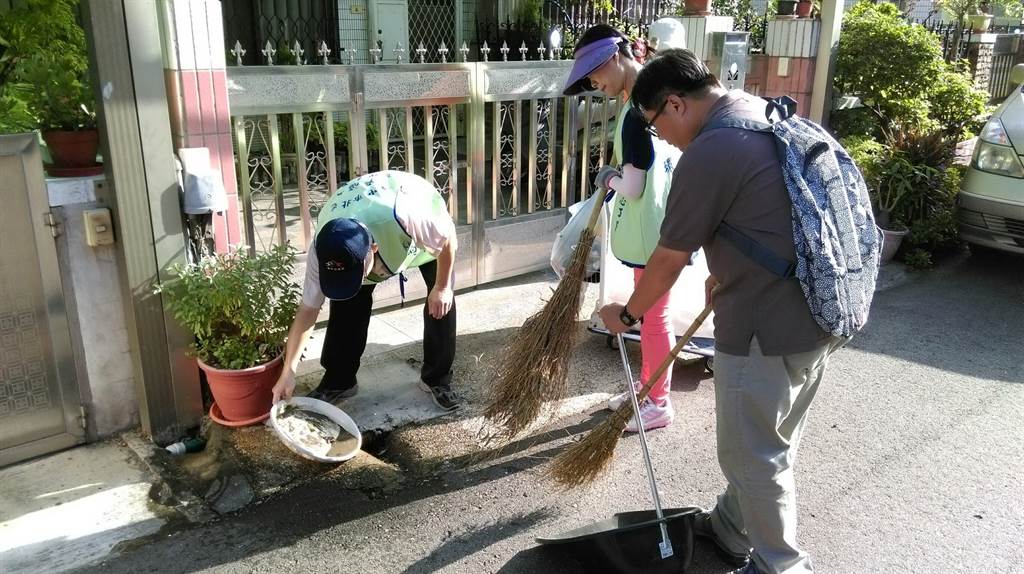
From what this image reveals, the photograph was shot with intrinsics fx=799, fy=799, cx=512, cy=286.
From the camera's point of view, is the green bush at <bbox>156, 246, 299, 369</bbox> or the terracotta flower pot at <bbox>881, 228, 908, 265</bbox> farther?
the terracotta flower pot at <bbox>881, 228, 908, 265</bbox>

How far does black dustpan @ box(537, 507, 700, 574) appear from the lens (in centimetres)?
280

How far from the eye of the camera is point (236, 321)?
11.8 ft

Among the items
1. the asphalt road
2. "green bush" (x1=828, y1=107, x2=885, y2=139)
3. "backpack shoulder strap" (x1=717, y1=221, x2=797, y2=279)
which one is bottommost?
the asphalt road

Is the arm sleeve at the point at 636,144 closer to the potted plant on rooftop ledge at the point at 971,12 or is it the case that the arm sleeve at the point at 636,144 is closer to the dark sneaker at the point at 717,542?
the dark sneaker at the point at 717,542

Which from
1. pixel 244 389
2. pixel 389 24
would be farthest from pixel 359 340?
pixel 389 24

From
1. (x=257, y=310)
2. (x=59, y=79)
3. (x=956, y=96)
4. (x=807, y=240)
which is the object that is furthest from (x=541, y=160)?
(x=956, y=96)

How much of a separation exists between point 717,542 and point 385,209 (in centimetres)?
190

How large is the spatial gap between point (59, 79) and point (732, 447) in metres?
3.12

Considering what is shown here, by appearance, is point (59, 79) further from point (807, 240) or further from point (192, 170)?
point (807, 240)

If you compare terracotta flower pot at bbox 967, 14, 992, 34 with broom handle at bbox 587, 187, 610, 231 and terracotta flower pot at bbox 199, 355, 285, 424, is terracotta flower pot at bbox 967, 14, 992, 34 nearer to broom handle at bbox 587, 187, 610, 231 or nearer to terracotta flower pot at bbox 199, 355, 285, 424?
broom handle at bbox 587, 187, 610, 231

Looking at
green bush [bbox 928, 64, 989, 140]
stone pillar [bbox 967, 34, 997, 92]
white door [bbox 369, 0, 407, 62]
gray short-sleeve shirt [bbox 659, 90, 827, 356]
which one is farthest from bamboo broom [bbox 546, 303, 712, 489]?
stone pillar [bbox 967, 34, 997, 92]

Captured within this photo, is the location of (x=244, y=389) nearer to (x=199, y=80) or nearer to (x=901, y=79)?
(x=199, y=80)

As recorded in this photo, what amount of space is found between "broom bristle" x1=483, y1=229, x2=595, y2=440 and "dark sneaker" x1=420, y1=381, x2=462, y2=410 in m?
0.37

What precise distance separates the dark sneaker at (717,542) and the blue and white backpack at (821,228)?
996mm
